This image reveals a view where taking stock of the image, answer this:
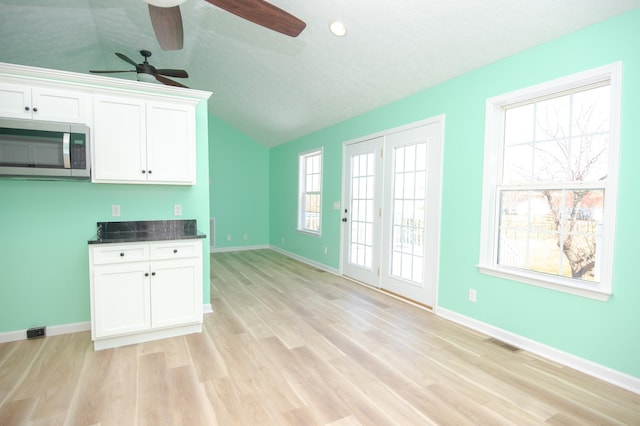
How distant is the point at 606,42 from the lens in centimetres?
208

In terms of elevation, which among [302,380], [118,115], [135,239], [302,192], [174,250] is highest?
[118,115]

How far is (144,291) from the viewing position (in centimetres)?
256

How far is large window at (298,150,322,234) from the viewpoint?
575 cm

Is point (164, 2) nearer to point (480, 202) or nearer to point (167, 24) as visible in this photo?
point (167, 24)

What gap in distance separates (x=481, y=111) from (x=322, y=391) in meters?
2.74

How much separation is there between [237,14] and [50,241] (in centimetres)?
254

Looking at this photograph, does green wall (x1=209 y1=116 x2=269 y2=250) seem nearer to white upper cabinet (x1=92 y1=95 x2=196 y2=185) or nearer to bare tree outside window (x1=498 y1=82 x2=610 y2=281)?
white upper cabinet (x1=92 y1=95 x2=196 y2=185)

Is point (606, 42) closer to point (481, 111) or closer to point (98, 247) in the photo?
point (481, 111)

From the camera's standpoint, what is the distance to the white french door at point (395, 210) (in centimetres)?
340

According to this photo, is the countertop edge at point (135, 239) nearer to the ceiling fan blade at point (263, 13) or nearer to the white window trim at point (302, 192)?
the ceiling fan blade at point (263, 13)

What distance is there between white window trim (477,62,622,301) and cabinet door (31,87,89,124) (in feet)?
11.6

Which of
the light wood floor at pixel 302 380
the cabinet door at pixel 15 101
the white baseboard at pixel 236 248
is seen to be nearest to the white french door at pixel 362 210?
the light wood floor at pixel 302 380

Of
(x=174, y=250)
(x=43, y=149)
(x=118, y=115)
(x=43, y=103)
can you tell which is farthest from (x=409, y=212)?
(x=43, y=103)

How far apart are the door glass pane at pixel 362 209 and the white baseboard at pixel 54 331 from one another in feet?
10.8
